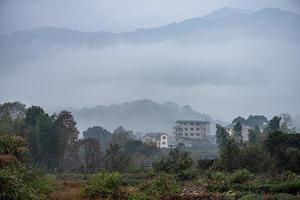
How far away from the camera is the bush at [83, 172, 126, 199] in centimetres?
1445

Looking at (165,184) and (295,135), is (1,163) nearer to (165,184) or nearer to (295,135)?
(165,184)

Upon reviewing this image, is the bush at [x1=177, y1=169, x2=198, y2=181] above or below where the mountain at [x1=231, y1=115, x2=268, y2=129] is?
below

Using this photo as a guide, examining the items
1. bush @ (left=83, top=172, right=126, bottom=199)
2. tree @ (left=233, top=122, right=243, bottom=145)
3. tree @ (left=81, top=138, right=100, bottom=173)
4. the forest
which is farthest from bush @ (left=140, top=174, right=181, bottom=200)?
tree @ (left=81, top=138, right=100, bottom=173)

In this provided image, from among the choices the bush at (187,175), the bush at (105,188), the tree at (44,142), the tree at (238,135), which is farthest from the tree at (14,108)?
the bush at (105,188)

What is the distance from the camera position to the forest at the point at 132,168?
1384cm

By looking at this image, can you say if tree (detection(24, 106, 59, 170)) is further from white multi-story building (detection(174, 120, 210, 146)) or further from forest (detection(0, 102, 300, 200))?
white multi-story building (detection(174, 120, 210, 146))

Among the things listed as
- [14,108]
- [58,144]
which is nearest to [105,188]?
[58,144]

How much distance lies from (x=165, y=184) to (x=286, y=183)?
4.11 m

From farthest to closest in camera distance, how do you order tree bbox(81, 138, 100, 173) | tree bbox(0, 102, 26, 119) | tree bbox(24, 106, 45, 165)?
tree bbox(0, 102, 26, 119)
tree bbox(24, 106, 45, 165)
tree bbox(81, 138, 100, 173)

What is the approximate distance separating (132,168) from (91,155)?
7396 millimetres

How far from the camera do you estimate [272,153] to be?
2517 cm

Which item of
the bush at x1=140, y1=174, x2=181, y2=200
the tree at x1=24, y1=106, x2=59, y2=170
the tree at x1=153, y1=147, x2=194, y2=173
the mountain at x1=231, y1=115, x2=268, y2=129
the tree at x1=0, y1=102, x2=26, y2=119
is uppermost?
the mountain at x1=231, y1=115, x2=268, y2=129

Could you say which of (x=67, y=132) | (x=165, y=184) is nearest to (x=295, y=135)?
(x=165, y=184)

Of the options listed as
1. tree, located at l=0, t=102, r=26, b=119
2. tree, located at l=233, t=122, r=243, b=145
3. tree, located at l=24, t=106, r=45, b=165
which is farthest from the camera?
tree, located at l=0, t=102, r=26, b=119
